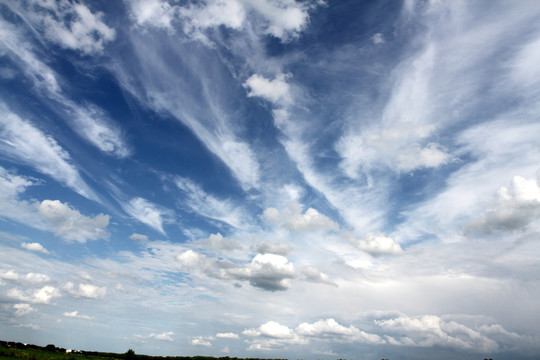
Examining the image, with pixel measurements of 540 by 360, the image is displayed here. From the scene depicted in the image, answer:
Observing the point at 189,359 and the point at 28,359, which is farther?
the point at 189,359

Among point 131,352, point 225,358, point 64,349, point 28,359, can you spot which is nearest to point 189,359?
point 225,358

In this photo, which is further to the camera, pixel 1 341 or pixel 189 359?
pixel 189 359

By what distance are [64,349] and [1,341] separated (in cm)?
1971

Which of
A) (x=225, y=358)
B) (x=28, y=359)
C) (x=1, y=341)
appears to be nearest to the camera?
(x=28, y=359)

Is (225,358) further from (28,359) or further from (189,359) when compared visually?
(28,359)

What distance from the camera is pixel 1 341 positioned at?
10212cm

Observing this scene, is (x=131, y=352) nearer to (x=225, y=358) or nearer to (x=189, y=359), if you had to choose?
(x=189, y=359)

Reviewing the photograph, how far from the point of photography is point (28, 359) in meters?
65.0

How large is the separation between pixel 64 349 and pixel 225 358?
60943 mm

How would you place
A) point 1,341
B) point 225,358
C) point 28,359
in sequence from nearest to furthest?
point 28,359
point 1,341
point 225,358

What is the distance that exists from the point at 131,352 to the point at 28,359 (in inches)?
1915

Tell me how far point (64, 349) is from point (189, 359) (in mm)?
47507

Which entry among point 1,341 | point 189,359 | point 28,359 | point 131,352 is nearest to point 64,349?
point 1,341

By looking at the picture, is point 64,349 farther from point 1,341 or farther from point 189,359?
point 189,359
